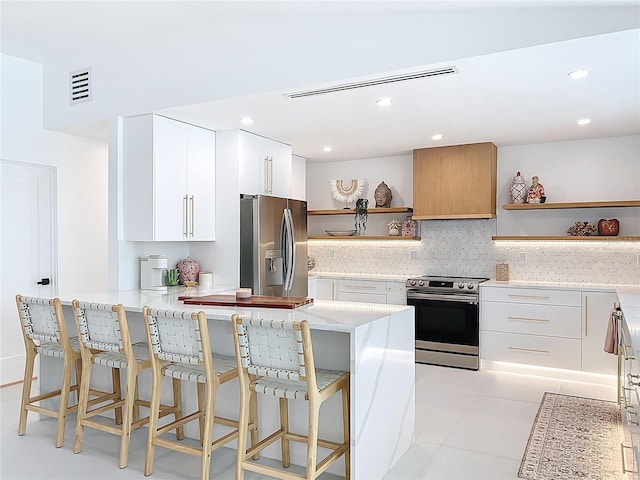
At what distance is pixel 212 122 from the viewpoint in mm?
4422

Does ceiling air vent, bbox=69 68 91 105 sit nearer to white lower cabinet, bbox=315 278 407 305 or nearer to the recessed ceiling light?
white lower cabinet, bbox=315 278 407 305

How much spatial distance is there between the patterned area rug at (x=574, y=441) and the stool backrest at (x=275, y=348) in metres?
1.51

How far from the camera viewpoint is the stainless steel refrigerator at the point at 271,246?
468cm

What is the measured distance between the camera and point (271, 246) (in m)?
4.86

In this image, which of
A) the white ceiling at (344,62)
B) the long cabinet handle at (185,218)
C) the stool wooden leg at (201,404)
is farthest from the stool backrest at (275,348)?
the long cabinet handle at (185,218)

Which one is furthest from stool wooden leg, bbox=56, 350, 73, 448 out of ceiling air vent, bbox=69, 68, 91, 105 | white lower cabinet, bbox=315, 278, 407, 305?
white lower cabinet, bbox=315, 278, 407, 305

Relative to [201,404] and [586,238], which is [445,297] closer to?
[586,238]

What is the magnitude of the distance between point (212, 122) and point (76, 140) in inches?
63.6

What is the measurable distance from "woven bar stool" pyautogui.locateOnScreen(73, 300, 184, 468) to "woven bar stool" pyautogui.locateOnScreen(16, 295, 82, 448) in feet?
0.52

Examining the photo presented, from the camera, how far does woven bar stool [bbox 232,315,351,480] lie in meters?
2.36

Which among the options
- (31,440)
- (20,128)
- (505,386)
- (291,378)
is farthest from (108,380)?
(505,386)

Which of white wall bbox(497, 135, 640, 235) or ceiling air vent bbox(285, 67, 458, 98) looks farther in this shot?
white wall bbox(497, 135, 640, 235)

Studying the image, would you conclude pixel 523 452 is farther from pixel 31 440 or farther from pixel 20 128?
pixel 20 128

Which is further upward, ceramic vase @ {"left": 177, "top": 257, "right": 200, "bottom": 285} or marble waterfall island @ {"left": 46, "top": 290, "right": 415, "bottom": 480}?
ceramic vase @ {"left": 177, "top": 257, "right": 200, "bottom": 285}
